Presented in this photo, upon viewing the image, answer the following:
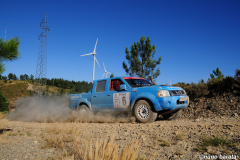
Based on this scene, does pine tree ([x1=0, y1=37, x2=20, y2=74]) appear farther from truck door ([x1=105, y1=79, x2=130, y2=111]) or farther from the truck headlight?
the truck headlight

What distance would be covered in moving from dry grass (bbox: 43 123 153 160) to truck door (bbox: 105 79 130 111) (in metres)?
2.38

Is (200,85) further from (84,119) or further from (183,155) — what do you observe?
(183,155)

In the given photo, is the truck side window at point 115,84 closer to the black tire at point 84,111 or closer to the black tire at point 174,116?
the black tire at point 84,111

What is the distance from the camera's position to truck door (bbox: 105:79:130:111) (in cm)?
730

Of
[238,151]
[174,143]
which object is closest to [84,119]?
[174,143]

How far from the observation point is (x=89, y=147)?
3820mm

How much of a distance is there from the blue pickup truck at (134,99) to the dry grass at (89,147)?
2364 mm

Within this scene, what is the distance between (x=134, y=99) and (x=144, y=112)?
0.62m

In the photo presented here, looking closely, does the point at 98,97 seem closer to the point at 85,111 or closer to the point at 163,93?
the point at 85,111

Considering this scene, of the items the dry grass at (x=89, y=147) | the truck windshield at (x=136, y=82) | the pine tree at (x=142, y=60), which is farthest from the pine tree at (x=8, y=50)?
the pine tree at (x=142, y=60)

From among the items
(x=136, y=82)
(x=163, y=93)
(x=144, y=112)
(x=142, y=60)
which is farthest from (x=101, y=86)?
(x=142, y=60)

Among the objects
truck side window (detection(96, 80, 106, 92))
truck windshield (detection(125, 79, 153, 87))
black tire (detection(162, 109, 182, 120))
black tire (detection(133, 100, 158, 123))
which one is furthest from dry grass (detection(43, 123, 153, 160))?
black tire (detection(162, 109, 182, 120))

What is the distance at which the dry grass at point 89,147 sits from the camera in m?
2.51

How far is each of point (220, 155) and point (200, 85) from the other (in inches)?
302
